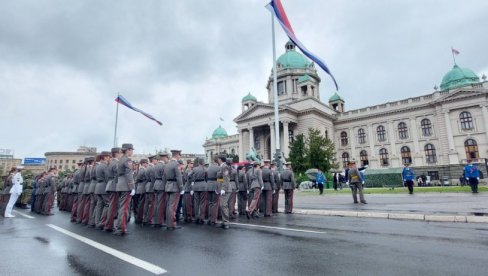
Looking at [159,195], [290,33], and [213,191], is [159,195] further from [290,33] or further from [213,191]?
[290,33]

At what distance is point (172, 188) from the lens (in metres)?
7.73

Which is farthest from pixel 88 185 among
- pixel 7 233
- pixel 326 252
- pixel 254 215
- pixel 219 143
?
pixel 219 143

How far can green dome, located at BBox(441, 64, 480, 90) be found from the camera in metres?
44.3

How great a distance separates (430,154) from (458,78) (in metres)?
13.0

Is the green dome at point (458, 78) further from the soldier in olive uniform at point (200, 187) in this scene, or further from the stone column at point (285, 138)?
the soldier in olive uniform at point (200, 187)

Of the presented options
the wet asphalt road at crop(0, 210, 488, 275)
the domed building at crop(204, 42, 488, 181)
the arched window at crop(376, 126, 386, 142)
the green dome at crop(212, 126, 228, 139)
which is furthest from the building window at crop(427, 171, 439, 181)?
the green dome at crop(212, 126, 228, 139)

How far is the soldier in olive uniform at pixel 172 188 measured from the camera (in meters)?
7.58

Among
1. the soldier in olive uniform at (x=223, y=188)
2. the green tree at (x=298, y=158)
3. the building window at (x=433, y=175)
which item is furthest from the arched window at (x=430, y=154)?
the soldier in olive uniform at (x=223, y=188)

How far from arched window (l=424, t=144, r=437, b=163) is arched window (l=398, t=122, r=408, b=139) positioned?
3.43 metres

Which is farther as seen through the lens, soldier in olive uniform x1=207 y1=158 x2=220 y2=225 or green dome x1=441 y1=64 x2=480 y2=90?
green dome x1=441 y1=64 x2=480 y2=90

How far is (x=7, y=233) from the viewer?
24.1 ft

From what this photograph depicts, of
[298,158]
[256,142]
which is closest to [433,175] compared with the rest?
[298,158]

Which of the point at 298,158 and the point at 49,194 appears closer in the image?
the point at 49,194

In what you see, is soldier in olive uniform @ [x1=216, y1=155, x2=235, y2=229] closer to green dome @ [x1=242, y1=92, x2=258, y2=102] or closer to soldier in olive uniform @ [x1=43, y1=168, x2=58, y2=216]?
soldier in olive uniform @ [x1=43, y1=168, x2=58, y2=216]
